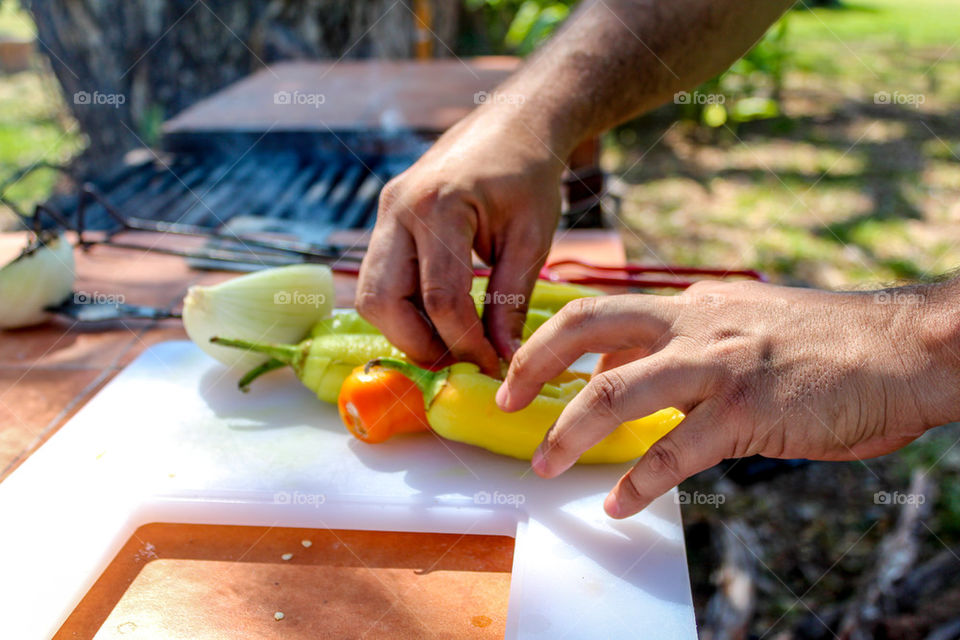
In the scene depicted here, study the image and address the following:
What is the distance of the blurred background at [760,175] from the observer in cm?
243

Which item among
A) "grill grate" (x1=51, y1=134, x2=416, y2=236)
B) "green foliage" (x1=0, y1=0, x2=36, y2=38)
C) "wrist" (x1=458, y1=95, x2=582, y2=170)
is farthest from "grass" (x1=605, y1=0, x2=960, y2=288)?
"green foliage" (x1=0, y1=0, x2=36, y2=38)

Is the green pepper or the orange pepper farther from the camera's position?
the green pepper

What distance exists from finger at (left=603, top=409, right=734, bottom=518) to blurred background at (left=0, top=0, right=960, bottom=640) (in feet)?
1.90

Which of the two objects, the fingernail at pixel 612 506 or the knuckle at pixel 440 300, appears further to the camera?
the knuckle at pixel 440 300

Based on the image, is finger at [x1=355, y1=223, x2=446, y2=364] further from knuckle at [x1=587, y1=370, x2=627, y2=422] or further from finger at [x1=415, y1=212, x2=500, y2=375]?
knuckle at [x1=587, y1=370, x2=627, y2=422]

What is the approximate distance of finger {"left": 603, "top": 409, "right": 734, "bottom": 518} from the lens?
43.6 inches

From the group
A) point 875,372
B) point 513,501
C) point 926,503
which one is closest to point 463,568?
point 513,501

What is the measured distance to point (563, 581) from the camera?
44.8 inches

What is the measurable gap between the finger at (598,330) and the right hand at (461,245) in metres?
0.26

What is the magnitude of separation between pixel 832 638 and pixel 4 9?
11.6m

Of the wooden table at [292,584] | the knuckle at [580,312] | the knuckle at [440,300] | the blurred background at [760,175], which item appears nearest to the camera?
the wooden table at [292,584]

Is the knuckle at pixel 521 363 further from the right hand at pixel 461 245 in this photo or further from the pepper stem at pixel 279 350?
the pepper stem at pixel 279 350

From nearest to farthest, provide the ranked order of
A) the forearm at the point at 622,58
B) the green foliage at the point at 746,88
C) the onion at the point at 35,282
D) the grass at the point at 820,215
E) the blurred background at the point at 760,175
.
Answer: the forearm at the point at 622,58
the onion at the point at 35,282
the blurred background at the point at 760,175
the grass at the point at 820,215
the green foliage at the point at 746,88

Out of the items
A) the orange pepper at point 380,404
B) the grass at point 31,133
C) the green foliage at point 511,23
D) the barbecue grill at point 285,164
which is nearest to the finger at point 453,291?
the orange pepper at point 380,404
